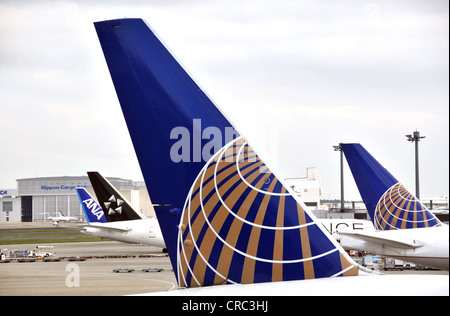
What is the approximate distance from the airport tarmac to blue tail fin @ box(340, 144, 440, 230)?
10.8 meters

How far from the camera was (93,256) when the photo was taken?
2063 inches

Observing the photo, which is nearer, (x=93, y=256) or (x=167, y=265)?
(x=167, y=265)

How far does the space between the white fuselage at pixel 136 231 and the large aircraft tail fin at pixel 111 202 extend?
0.73m

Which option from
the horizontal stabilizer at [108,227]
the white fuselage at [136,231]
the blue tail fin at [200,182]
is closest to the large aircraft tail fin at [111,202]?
the white fuselage at [136,231]

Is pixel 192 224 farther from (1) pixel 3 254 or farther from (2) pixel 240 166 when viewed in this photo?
(1) pixel 3 254

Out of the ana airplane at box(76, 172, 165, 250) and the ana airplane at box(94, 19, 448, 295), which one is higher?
the ana airplane at box(94, 19, 448, 295)

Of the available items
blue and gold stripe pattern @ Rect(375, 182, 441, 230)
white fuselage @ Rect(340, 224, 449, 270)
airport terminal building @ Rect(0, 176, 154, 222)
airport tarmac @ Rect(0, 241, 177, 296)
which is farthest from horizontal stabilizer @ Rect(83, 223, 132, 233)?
airport terminal building @ Rect(0, 176, 154, 222)

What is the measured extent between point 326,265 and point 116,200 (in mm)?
45171

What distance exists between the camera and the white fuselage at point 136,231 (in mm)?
50147

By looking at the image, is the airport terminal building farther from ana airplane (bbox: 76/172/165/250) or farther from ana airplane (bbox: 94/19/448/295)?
ana airplane (bbox: 94/19/448/295)
